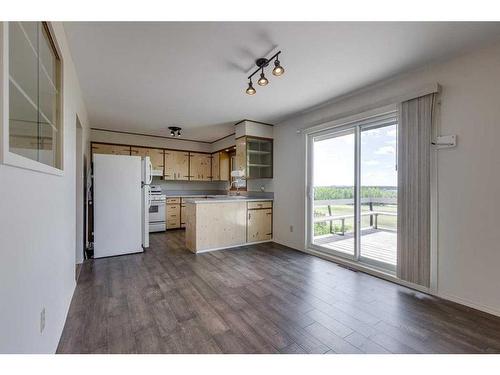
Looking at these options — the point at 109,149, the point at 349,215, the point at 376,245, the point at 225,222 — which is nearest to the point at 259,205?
the point at 225,222

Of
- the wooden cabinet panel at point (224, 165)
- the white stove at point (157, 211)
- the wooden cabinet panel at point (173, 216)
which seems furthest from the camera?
the wooden cabinet panel at point (224, 165)

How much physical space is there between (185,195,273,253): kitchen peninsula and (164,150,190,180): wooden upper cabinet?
2.22 meters

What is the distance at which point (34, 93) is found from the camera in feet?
4.62

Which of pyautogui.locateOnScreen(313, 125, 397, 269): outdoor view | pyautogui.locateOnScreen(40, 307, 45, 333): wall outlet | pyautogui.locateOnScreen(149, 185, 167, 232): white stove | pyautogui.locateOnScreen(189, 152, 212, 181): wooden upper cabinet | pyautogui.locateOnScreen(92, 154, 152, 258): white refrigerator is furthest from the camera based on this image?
pyautogui.locateOnScreen(189, 152, 212, 181): wooden upper cabinet

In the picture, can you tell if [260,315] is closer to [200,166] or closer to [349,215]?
[349,215]

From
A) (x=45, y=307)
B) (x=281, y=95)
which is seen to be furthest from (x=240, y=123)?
(x=45, y=307)

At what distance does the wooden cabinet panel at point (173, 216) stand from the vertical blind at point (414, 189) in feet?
16.6

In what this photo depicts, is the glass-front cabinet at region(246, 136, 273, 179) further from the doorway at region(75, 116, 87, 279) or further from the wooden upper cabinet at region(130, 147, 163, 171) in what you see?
the doorway at region(75, 116, 87, 279)

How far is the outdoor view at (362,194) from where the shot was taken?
302 cm

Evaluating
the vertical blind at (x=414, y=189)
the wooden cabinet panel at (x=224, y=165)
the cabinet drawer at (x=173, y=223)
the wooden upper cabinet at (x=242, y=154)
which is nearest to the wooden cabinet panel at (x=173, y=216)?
the cabinet drawer at (x=173, y=223)

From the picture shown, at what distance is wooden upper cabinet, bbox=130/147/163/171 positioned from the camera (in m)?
5.71

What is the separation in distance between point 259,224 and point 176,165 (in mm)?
3035

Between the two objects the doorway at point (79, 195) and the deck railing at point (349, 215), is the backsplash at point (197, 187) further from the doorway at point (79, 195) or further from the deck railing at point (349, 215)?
the doorway at point (79, 195)

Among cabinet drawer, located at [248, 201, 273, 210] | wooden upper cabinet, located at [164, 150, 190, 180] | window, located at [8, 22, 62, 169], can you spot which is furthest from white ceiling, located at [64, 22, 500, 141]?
wooden upper cabinet, located at [164, 150, 190, 180]
